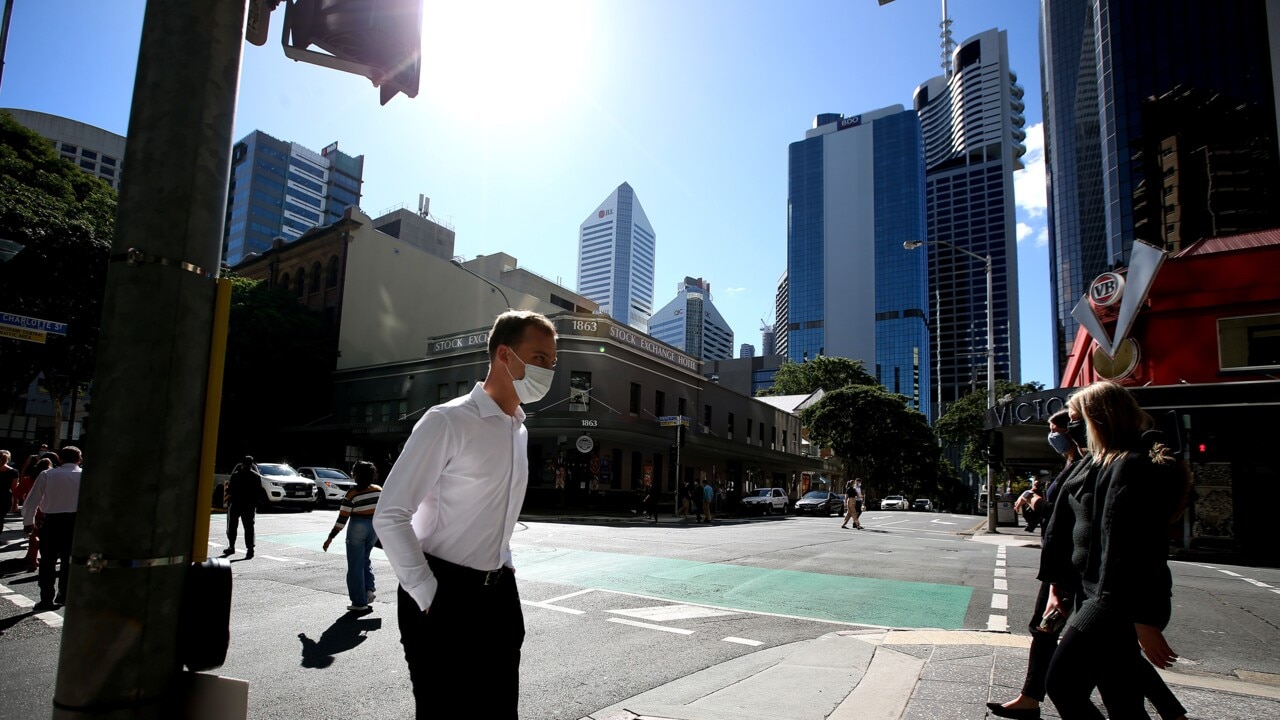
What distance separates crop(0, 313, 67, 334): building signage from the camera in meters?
12.8

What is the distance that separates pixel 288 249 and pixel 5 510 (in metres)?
35.8

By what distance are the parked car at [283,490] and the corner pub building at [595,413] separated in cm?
830

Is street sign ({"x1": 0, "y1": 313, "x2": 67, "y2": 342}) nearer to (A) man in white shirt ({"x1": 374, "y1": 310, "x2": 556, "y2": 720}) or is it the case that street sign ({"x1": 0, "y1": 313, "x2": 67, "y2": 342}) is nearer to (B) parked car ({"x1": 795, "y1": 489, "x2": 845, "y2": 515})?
(A) man in white shirt ({"x1": 374, "y1": 310, "x2": 556, "y2": 720})

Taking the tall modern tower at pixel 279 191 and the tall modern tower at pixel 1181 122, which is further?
the tall modern tower at pixel 279 191

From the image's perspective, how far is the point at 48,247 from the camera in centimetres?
2180

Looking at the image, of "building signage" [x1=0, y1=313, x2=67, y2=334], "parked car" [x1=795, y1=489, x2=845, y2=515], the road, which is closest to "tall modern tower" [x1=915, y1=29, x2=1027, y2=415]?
"parked car" [x1=795, y1=489, x2=845, y2=515]

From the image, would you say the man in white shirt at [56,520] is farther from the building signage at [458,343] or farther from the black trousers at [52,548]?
Answer: the building signage at [458,343]

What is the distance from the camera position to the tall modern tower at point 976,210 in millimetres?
153000

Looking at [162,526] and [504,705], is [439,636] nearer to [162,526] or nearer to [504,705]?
[504,705]

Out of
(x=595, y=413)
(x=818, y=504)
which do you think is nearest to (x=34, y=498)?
(x=595, y=413)

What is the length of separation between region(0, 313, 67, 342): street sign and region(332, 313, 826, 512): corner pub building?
15884 mm

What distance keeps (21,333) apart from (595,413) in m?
19.3

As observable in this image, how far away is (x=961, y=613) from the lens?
774 centimetres

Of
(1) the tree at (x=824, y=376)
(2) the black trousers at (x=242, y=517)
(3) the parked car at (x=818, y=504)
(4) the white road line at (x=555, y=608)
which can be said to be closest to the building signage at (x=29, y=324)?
(2) the black trousers at (x=242, y=517)
